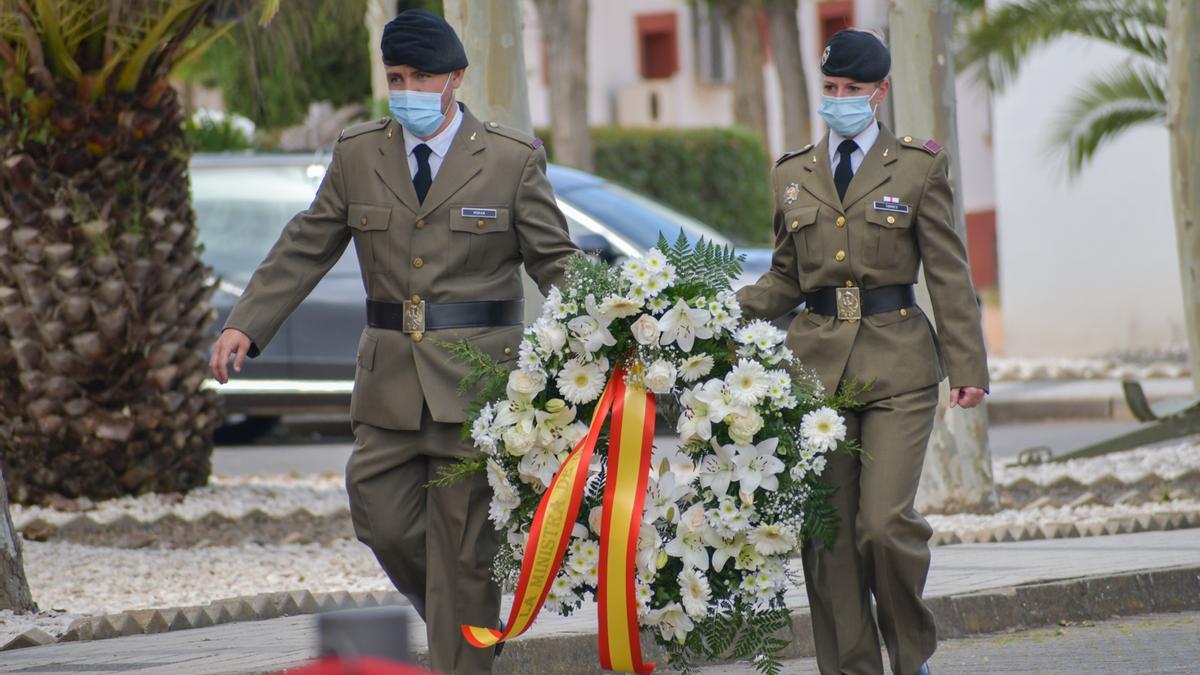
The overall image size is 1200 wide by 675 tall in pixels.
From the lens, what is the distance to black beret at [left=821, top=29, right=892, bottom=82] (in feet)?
17.6

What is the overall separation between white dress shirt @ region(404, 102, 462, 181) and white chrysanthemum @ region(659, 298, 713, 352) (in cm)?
84

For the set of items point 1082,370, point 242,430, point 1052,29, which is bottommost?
point 1082,370

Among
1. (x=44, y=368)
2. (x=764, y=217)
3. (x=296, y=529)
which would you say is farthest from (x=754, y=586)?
(x=764, y=217)

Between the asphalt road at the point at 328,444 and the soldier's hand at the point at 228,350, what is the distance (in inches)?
270

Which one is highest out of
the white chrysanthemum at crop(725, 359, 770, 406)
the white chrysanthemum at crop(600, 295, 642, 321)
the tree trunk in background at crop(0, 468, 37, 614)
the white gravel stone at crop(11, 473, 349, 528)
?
the white chrysanthemum at crop(600, 295, 642, 321)

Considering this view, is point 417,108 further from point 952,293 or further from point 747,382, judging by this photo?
point 952,293

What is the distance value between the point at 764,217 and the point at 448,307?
65.8ft

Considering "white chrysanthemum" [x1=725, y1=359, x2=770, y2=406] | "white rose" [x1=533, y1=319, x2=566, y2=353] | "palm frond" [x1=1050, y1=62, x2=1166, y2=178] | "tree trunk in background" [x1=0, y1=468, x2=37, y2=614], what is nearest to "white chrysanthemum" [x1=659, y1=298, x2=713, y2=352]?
"white chrysanthemum" [x1=725, y1=359, x2=770, y2=406]

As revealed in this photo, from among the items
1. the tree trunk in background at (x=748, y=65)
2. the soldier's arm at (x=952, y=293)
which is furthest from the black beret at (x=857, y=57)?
the tree trunk in background at (x=748, y=65)

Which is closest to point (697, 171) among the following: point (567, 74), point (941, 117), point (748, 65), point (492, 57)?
point (567, 74)

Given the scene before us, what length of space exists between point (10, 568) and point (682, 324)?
3.01 m

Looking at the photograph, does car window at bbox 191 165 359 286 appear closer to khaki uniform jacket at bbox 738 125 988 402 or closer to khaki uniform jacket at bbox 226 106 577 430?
khaki uniform jacket at bbox 226 106 577 430

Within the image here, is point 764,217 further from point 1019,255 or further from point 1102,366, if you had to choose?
point 1102,366

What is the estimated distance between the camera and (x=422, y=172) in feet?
17.6
